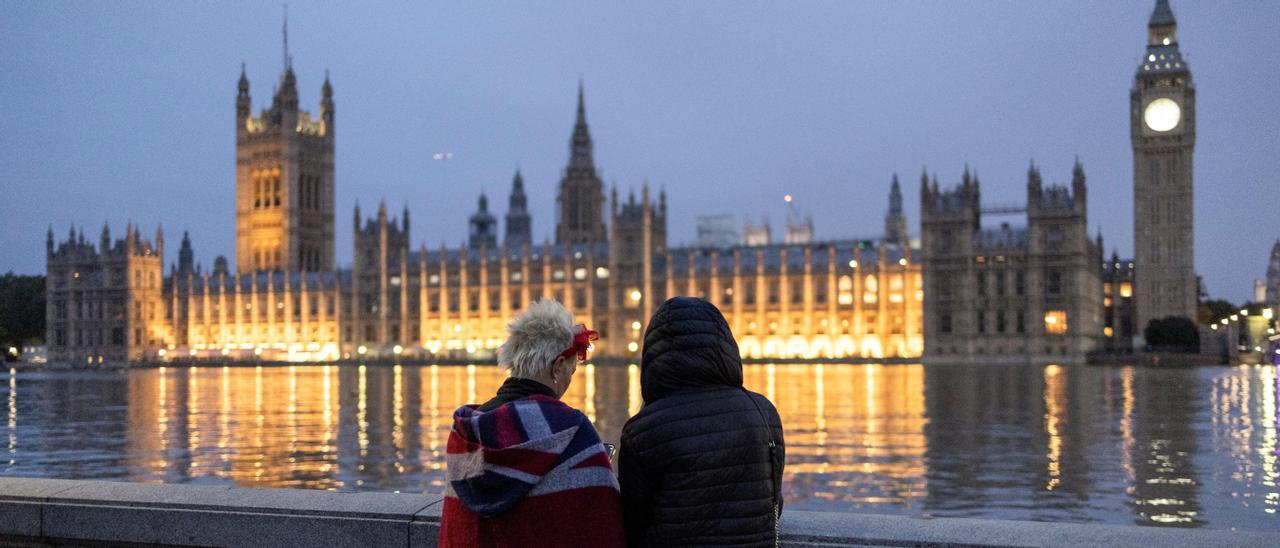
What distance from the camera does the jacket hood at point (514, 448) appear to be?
5.05 m

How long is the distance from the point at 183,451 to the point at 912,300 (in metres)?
95.9

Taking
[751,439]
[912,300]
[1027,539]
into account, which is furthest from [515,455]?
[912,300]

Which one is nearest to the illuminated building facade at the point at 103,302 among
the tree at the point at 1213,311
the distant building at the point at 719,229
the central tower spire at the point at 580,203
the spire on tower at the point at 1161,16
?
the central tower spire at the point at 580,203

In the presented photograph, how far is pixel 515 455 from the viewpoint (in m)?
5.04

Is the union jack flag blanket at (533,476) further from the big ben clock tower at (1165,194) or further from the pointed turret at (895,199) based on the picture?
the pointed turret at (895,199)

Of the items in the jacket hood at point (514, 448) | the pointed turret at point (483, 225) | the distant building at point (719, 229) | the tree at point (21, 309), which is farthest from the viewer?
the pointed turret at point (483, 225)

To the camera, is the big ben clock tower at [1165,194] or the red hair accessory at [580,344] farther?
the big ben clock tower at [1165,194]

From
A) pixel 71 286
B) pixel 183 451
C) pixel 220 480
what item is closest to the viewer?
pixel 220 480

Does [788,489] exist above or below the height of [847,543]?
below

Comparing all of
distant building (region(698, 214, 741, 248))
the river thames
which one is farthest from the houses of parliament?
the river thames

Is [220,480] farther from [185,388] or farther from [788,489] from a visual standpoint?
[185,388]

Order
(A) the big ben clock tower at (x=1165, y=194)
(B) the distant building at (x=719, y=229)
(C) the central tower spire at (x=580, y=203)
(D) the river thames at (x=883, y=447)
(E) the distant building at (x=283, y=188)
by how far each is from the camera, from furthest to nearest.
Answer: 1. (B) the distant building at (x=719, y=229)
2. (C) the central tower spire at (x=580, y=203)
3. (E) the distant building at (x=283, y=188)
4. (A) the big ben clock tower at (x=1165, y=194)
5. (D) the river thames at (x=883, y=447)

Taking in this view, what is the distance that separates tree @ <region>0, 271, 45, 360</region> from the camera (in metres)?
134

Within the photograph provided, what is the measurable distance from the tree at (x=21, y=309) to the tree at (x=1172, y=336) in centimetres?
11089
